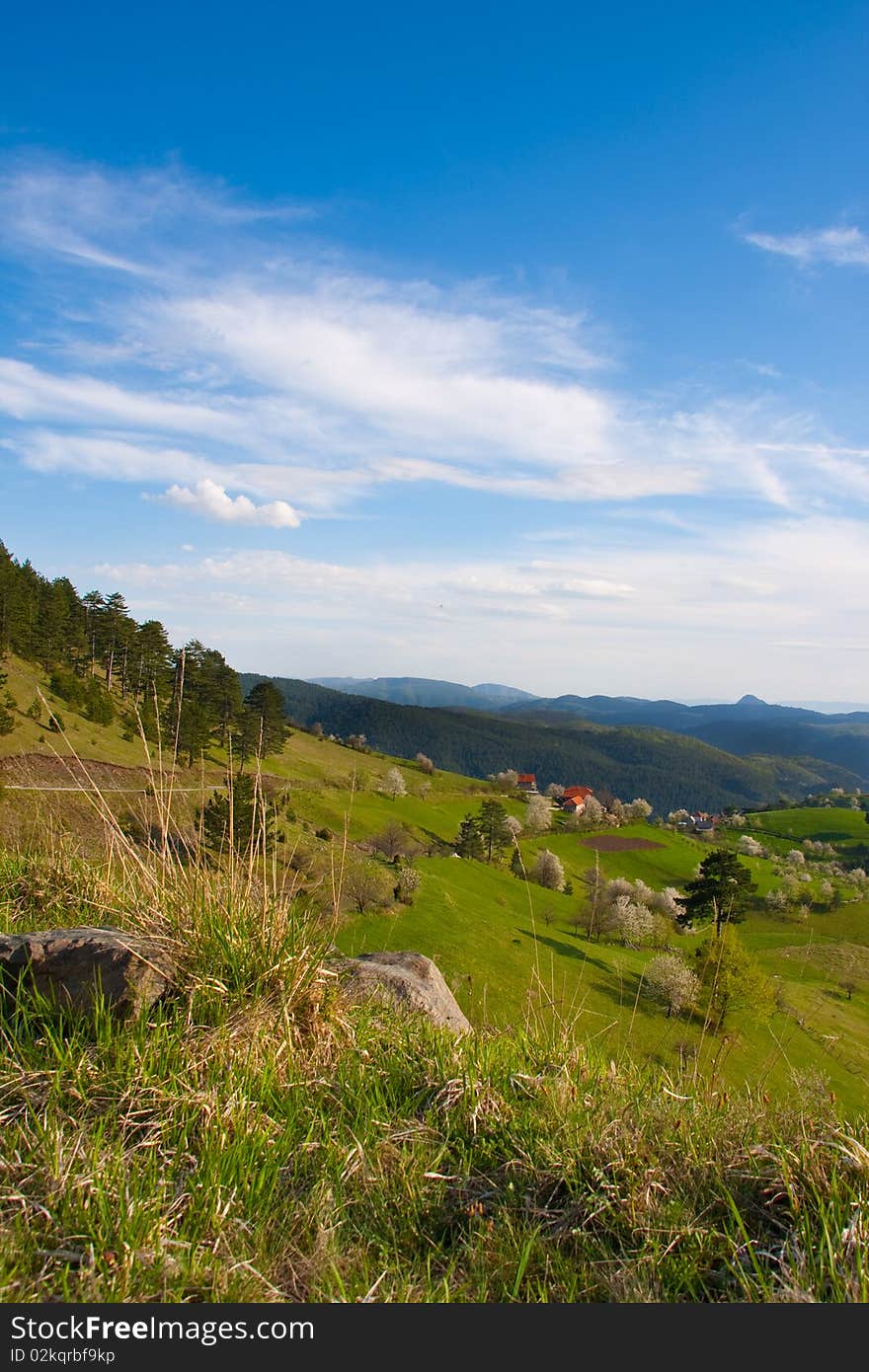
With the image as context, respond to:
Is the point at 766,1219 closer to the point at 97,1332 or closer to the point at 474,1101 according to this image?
the point at 474,1101

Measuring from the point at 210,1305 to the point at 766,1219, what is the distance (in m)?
2.27

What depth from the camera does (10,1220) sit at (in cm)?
253

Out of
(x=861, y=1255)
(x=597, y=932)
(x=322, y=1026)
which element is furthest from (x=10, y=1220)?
(x=597, y=932)

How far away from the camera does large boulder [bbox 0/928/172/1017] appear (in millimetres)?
4008

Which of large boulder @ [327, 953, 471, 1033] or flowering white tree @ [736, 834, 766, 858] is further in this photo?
flowering white tree @ [736, 834, 766, 858]

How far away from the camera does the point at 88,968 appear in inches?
165

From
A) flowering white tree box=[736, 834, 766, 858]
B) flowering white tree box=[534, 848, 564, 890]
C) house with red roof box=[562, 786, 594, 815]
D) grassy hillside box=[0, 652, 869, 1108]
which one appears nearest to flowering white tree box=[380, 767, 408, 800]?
grassy hillside box=[0, 652, 869, 1108]

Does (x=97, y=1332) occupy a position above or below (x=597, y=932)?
above

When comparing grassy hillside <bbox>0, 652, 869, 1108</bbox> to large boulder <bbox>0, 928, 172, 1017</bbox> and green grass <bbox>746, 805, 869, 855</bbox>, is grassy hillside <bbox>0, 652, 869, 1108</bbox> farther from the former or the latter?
green grass <bbox>746, 805, 869, 855</bbox>

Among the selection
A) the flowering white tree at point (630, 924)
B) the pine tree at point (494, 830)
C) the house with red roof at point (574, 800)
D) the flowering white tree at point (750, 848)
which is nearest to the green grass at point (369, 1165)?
the flowering white tree at point (630, 924)

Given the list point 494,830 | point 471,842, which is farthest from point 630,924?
point 494,830

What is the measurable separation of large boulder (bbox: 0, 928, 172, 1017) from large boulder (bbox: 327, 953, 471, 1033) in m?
1.23

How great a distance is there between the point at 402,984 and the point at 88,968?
8.16ft
